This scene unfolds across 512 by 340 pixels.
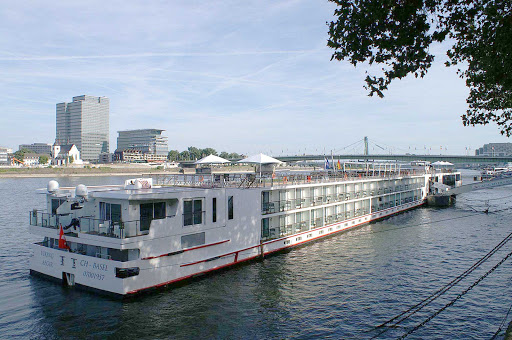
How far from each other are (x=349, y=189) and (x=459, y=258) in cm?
1410

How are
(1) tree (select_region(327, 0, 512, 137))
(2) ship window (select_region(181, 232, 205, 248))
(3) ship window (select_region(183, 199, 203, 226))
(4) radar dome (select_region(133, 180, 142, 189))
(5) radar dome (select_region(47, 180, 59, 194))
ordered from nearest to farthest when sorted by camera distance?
(1) tree (select_region(327, 0, 512, 137))
(2) ship window (select_region(181, 232, 205, 248))
(3) ship window (select_region(183, 199, 203, 226))
(5) radar dome (select_region(47, 180, 59, 194))
(4) radar dome (select_region(133, 180, 142, 189))

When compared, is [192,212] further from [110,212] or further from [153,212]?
[110,212]

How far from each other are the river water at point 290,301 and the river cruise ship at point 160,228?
0.95 m

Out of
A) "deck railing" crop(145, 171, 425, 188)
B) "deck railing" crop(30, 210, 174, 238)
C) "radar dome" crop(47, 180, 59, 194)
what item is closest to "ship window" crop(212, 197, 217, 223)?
"deck railing" crop(145, 171, 425, 188)

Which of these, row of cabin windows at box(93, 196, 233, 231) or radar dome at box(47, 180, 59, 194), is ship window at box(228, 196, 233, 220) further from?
radar dome at box(47, 180, 59, 194)

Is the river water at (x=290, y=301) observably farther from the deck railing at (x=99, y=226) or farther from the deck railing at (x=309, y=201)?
the deck railing at (x=309, y=201)

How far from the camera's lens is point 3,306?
19.6 meters

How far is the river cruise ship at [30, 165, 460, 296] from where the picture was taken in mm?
20500

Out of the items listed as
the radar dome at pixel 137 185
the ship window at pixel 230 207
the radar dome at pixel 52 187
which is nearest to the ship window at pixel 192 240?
the ship window at pixel 230 207

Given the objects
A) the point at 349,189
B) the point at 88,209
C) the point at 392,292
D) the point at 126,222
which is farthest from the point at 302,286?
the point at 349,189

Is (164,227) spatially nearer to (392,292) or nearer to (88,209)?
(88,209)

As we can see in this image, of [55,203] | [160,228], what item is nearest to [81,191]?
[55,203]

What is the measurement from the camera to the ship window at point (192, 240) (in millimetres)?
22875

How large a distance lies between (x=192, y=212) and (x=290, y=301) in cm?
755
